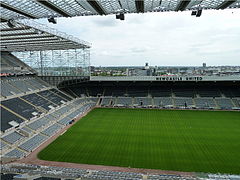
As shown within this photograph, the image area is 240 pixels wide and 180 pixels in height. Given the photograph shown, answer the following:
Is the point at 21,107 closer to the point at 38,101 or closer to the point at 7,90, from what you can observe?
the point at 38,101

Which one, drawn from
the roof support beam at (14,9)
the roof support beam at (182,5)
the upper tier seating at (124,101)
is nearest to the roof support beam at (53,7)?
the roof support beam at (14,9)

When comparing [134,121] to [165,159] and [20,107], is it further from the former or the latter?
[20,107]

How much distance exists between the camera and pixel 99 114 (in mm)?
35156

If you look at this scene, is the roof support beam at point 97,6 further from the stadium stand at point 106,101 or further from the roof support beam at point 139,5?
the stadium stand at point 106,101

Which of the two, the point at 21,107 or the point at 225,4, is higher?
the point at 225,4

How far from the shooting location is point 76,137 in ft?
78.2

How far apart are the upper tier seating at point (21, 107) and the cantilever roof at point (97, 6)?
16225 millimetres

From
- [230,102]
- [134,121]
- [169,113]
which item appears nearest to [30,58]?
[134,121]

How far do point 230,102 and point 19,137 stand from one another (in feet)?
127

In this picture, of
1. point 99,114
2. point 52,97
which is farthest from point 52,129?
point 52,97

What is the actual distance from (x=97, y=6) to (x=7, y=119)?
768 inches

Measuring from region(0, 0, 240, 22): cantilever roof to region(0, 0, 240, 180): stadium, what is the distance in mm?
78

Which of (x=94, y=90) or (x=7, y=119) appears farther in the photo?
(x=94, y=90)

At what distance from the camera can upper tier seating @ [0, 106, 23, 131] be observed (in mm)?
23062
